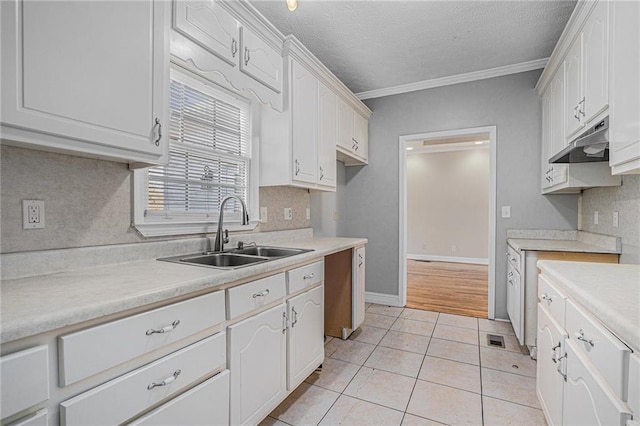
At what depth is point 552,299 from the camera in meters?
1.48

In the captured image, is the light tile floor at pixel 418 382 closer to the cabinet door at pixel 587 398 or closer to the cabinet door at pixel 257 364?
the cabinet door at pixel 257 364

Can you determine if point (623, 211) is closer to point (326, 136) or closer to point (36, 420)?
point (326, 136)

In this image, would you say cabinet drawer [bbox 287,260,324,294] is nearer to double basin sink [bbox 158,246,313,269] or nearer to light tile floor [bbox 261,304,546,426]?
double basin sink [bbox 158,246,313,269]

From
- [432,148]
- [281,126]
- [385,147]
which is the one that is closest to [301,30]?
[281,126]

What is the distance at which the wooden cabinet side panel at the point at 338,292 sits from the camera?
9.23ft

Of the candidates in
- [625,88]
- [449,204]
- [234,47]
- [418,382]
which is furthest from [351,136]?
[449,204]

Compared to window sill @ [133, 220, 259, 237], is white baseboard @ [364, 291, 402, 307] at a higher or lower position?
lower

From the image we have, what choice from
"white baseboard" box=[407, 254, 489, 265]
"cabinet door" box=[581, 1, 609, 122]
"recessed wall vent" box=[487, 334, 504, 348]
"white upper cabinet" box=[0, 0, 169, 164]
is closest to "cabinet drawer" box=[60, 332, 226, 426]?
"white upper cabinet" box=[0, 0, 169, 164]

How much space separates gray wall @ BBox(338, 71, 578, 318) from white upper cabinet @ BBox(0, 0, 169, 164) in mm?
2885

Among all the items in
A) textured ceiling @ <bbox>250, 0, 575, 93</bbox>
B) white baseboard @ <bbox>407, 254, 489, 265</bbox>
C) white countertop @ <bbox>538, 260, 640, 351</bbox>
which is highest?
textured ceiling @ <bbox>250, 0, 575, 93</bbox>

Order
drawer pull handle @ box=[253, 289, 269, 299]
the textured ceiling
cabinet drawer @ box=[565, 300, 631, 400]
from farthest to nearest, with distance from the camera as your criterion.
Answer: the textured ceiling
drawer pull handle @ box=[253, 289, 269, 299]
cabinet drawer @ box=[565, 300, 631, 400]

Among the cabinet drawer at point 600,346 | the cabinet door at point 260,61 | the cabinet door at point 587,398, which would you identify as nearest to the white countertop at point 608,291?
the cabinet drawer at point 600,346

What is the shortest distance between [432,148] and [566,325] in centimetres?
606

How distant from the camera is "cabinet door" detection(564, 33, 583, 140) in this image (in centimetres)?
201
